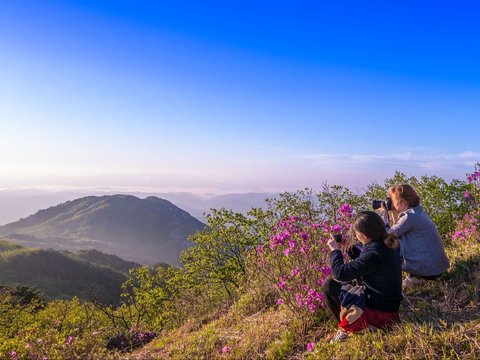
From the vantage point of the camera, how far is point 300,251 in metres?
6.04

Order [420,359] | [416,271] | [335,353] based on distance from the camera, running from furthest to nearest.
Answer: [416,271] → [335,353] → [420,359]

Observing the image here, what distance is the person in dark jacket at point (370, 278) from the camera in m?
4.41

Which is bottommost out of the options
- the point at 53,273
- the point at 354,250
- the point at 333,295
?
the point at 53,273

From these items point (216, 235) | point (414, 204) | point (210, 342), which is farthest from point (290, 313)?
point (216, 235)

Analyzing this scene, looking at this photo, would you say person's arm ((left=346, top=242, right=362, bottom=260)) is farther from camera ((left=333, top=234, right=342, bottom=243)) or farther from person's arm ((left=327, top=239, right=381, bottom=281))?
person's arm ((left=327, top=239, right=381, bottom=281))

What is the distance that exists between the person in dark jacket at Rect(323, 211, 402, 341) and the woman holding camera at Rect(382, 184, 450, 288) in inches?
54.0

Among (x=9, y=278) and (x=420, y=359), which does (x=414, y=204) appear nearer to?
(x=420, y=359)

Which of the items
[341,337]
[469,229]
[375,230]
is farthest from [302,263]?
[469,229]

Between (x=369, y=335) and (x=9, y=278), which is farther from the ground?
(x=369, y=335)

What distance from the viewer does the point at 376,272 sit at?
447cm

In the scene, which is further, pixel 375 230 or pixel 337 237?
pixel 337 237

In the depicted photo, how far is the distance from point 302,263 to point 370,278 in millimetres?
1628

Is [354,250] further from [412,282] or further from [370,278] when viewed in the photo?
[412,282]

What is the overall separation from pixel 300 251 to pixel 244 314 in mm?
2709
